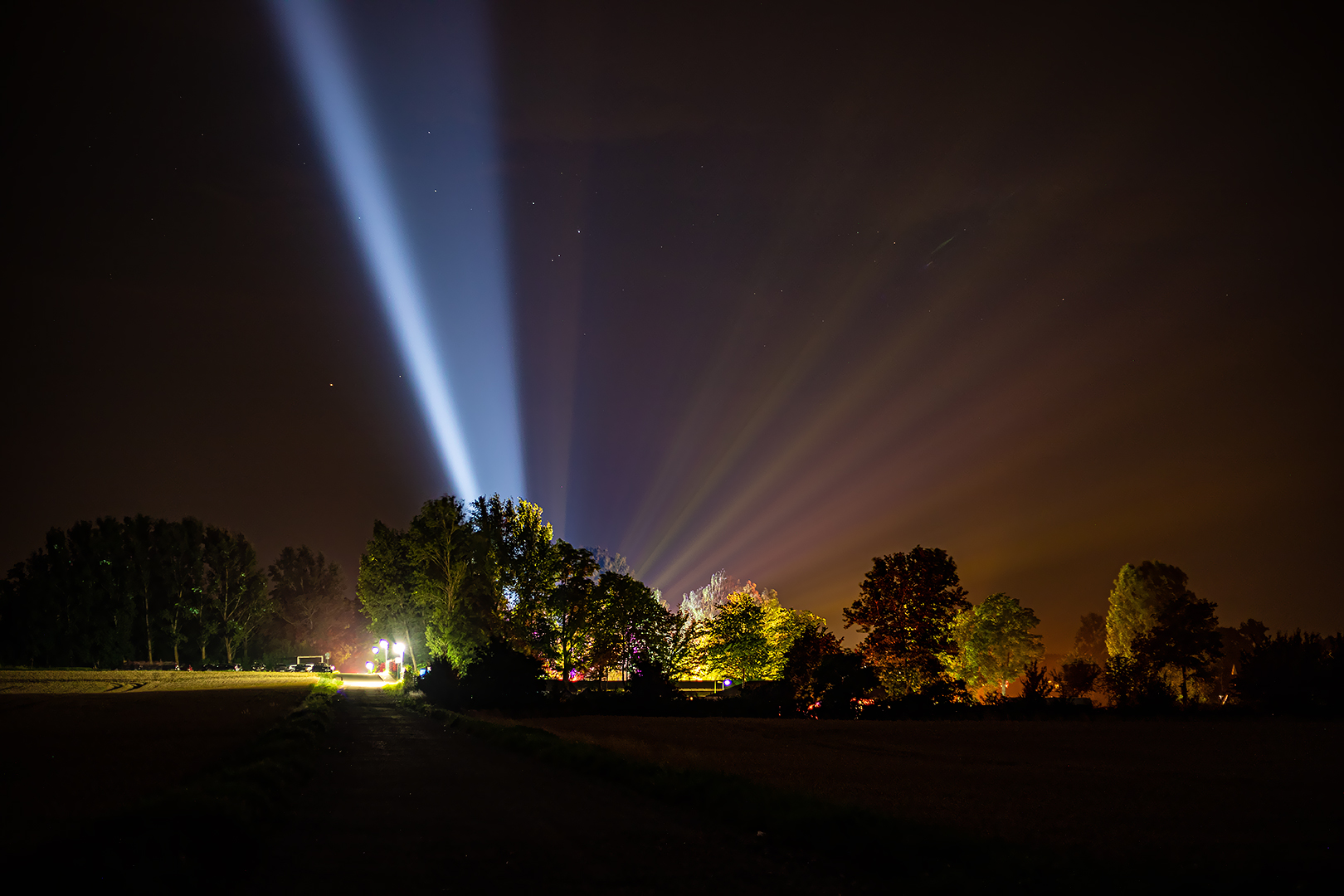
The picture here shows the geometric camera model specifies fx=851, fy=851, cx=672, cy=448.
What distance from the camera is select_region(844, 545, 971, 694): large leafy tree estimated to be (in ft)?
219

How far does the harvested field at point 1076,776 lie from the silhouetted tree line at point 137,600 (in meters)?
105

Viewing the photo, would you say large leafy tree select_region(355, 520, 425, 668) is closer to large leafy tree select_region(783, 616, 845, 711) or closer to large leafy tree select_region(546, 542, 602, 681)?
large leafy tree select_region(546, 542, 602, 681)

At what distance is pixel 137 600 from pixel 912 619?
11483cm

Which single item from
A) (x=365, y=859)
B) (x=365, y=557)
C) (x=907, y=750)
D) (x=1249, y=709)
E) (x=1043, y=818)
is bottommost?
(x=1249, y=709)

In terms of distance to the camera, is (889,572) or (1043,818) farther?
(889,572)

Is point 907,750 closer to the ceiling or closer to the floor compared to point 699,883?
closer to the floor

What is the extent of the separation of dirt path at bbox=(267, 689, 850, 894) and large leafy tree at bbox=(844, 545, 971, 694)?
49.7 metres

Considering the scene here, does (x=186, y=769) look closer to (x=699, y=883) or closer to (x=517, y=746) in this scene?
(x=517, y=746)

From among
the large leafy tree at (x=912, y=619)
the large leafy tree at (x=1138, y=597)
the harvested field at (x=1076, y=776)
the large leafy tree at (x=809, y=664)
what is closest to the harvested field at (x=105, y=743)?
the harvested field at (x=1076, y=776)

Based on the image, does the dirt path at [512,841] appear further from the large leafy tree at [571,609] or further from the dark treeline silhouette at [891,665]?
the large leafy tree at [571,609]

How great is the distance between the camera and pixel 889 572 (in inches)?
2744

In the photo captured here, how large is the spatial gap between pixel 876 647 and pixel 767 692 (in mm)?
12341

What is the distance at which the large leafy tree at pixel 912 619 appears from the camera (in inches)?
2628

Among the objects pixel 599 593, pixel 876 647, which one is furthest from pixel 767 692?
pixel 599 593
